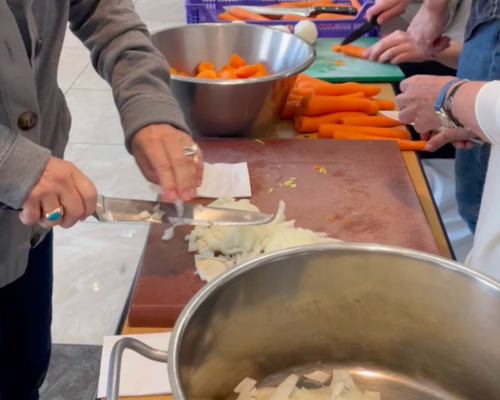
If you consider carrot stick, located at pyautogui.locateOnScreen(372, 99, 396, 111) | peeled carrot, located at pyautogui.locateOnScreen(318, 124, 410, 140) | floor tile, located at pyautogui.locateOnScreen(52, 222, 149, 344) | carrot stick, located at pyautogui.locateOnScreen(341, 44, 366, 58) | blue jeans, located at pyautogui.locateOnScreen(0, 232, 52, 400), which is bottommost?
floor tile, located at pyautogui.locateOnScreen(52, 222, 149, 344)

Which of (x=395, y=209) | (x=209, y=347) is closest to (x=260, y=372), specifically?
(x=209, y=347)

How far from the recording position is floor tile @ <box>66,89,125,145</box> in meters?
2.35

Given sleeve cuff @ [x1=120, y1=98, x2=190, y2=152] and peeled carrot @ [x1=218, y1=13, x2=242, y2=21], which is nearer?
sleeve cuff @ [x1=120, y1=98, x2=190, y2=152]

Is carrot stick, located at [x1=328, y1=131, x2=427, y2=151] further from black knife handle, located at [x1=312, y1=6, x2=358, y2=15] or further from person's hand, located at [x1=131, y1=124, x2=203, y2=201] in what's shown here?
black knife handle, located at [x1=312, y1=6, x2=358, y2=15]

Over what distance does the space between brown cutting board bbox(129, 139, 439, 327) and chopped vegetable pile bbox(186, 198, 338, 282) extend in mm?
26

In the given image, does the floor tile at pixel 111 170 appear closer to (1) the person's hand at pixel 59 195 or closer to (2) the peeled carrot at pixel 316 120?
(2) the peeled carrot at pixel 316 120

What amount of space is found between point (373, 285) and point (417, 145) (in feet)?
2.00

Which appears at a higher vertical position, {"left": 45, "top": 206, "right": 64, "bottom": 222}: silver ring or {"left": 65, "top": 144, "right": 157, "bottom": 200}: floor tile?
{"left": 45, "top": 206, "right": 64, "bottom": 222}: silver ring

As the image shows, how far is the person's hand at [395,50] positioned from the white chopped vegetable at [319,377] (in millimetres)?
1011

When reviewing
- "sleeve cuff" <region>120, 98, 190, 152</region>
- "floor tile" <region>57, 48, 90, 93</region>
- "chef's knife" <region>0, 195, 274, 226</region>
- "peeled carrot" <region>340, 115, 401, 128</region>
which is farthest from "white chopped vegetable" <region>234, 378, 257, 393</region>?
"floor tile" <region>57, 48, 90, 93</region>

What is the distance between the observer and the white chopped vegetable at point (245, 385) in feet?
2.30

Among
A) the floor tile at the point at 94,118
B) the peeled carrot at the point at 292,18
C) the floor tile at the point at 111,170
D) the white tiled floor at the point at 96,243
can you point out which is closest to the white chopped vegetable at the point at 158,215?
the white tiled floor at the point at 96,243

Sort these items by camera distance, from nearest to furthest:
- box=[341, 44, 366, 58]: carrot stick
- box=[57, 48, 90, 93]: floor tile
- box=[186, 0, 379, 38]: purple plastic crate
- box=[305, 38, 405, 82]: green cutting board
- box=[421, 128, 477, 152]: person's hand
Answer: box=[421, 128, 477, 152]: person's hand, box=[305, 38, 405, 82]: green cutting board, box=[341, 44, 366, 58]: carrot stick, box=[186, 0, 379, 38]: purple plastic crate, box=[57, 48, 90, 93]: floor tile

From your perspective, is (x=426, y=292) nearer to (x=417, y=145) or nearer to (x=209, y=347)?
(x=209, y=347)
